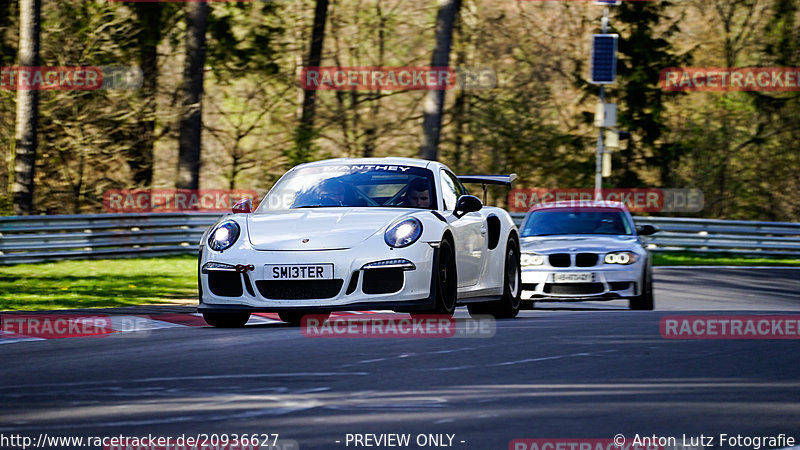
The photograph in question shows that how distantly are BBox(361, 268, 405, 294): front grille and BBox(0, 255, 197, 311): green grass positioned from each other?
5414 millimetres

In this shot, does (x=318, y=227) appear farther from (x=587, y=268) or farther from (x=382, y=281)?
(x=587, y=268)

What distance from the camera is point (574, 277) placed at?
14.6 metres

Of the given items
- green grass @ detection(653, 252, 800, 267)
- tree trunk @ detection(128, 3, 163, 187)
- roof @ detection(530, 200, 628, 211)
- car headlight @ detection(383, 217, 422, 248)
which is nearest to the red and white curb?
car headlight @ detection(383, 217, 422, 248)

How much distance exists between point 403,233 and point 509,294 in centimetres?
263

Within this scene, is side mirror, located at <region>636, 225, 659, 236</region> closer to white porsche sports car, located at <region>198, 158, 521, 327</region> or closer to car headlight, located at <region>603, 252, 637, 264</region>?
car headlight, located at <region>603, 252, 637, 264</region>

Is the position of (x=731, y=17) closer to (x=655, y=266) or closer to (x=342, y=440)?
(x=655, y=266)

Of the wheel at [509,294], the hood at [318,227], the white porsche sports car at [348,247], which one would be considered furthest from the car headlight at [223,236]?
the wheel at [509,294]

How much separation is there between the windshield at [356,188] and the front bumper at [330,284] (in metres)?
1.06

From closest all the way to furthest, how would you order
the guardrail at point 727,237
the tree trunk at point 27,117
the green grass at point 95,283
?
1. the green grass at point 95,283
2. the tree trunk at point 27,117
3. the guardrail at point 727,237

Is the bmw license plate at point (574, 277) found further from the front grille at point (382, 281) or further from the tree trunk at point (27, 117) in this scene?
the tree trunk at point (27, 117)

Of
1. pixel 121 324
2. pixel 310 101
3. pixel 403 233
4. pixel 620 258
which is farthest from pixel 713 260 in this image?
pixel 403 233

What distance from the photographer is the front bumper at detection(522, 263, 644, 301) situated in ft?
47.4

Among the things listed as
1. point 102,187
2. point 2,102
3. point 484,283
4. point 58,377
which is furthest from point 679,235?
point 58,377

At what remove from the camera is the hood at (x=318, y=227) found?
948 centimetres
